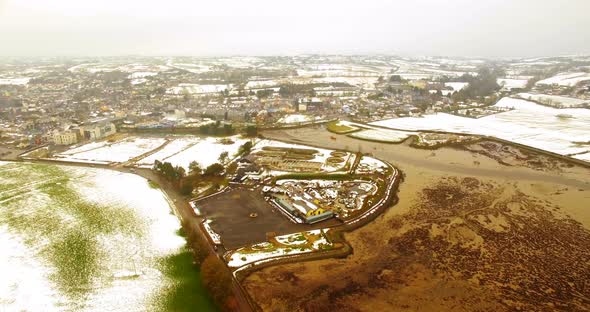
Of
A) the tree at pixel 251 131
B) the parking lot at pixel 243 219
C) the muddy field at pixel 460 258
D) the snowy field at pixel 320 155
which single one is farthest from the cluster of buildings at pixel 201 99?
the muddy field at pixel 460 258

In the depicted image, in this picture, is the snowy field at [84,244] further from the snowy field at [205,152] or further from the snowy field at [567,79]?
the snowy field at [567,79]

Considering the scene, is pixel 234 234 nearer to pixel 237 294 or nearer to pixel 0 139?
pixel 237 294

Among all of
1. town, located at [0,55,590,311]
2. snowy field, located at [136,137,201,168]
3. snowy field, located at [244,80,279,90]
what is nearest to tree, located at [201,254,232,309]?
town, located at [0,55,590,311]

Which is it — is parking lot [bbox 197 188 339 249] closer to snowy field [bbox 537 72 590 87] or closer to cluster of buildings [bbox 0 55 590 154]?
cluster of buildings [bbox 0 55 590 154]

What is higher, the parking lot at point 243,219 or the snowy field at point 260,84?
the snowy field at point 260,84

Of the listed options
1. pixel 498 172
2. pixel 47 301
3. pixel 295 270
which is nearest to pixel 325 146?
pixel 498 172
